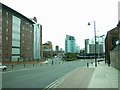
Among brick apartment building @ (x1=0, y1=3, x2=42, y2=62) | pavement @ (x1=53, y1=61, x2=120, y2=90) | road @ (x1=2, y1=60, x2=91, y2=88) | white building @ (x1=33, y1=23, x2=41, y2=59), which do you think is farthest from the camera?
white building @ (x1=33, y1=23, x2=41, y2=59)

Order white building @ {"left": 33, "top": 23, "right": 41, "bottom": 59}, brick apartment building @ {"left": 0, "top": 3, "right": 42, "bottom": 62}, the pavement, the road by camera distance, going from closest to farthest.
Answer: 1. the pavement
2. the road
3. brick apartment building @ {"left": 0, "top": 3, "right": 42, "bottom": 62}
4. white building @ {"left": 33, "top": 23, "right": 41, "bottom": 59}

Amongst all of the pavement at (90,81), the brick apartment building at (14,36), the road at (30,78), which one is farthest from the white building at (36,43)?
the pavement at (90,81)

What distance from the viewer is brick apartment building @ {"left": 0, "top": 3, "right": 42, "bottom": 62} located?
9304 centimetres

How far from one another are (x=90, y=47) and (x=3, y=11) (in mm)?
110140

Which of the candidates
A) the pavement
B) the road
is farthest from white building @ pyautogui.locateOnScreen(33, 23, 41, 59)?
the pavement

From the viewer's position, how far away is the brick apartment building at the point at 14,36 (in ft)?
305

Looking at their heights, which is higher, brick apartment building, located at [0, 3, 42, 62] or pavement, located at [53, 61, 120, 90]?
brick apartment building, located at [0, 3, 42, 62]

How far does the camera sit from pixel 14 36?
104375mm

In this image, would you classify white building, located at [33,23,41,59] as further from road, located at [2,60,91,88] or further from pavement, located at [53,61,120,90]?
pavement, located at [53,61,120,90]

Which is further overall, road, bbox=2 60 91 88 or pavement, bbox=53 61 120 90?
road, bbox=2 60 91 88

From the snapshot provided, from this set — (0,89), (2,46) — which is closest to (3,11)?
(2,46)

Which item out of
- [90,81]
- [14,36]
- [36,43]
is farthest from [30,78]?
[36,43]

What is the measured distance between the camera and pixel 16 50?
105312 millimetres

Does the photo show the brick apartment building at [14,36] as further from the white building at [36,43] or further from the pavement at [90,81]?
the pavement at [90,81]
